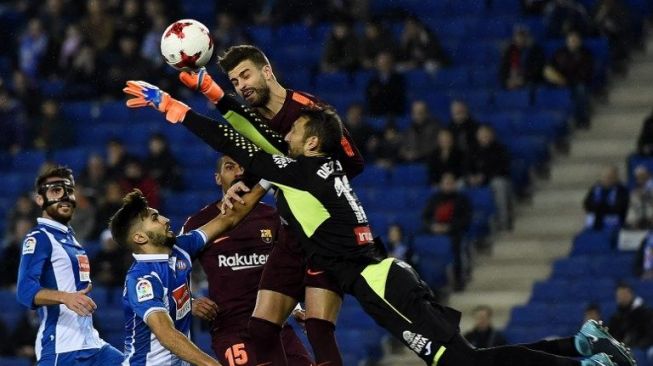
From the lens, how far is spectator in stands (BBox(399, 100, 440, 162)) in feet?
54.7

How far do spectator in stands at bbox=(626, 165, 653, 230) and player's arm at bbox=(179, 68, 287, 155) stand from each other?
279 inches

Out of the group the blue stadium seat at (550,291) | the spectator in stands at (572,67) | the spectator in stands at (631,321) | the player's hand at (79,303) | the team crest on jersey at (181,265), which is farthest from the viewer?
the spectator in stands at (572,67)

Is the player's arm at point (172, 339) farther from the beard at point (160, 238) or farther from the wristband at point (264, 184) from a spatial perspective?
the wristband at point (264, 184)

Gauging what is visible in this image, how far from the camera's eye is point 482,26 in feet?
60.0

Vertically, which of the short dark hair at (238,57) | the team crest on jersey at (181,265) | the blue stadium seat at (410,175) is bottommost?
the blue stadium seat at (410,175)

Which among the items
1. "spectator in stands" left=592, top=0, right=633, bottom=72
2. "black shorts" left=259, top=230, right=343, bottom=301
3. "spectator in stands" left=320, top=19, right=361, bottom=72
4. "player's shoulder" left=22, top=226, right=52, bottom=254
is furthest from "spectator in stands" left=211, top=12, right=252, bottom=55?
"black shorts" left=259, top=230, right=343, bottom=301

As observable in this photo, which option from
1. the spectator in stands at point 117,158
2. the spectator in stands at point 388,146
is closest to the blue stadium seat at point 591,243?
the spectator in stands at point 388,146

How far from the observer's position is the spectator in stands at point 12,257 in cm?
1712

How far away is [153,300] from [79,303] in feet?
2.59

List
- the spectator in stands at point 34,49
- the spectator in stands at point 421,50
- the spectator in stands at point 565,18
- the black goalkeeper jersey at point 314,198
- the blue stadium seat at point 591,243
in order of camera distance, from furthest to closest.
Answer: the spectator in stands at point 34,49 → the spectator in stands at point 421,50 → the spectator in stands at point 565,18 → the blue stadium seat at point 591,243 → the black goalkeeper jersey at point 314,198

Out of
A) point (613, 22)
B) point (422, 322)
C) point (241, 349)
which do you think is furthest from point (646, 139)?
point (422, 322)

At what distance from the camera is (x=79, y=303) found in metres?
8.88

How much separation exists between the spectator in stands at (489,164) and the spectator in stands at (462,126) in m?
0.16

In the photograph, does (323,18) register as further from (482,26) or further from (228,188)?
(228,188)
